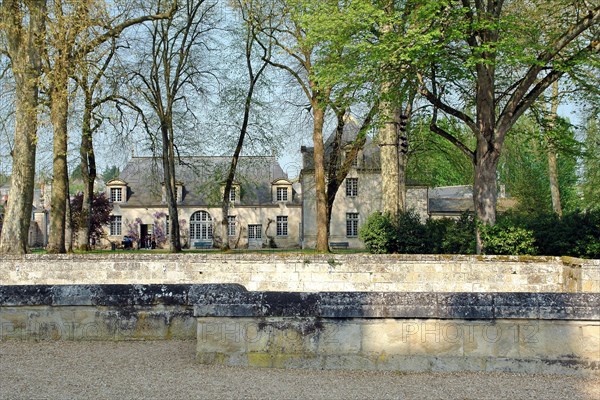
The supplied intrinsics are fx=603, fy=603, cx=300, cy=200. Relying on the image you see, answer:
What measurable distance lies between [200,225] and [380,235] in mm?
25363

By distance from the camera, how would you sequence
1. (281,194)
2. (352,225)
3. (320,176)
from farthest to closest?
(281,194) < (352,225) < (320,176)

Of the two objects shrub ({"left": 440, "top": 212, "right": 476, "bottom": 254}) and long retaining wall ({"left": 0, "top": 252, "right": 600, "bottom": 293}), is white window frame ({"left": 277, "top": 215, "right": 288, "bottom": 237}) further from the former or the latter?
long retaining wall ({"left": 0, "top": 252, "right": 600, "bottom": 293})

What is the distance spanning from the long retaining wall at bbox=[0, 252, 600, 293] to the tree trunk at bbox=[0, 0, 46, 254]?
1686 millimetres

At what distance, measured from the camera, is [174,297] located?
762 cm

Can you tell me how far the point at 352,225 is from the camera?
124ft

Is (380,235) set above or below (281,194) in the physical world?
below

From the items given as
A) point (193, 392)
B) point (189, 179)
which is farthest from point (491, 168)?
point (189, 179)

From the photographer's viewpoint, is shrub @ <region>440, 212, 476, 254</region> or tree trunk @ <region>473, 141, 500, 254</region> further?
shrub @ <region>440, 212, 476, 254</region>

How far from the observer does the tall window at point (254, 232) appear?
40.6m

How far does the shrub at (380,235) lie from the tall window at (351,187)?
20697mm

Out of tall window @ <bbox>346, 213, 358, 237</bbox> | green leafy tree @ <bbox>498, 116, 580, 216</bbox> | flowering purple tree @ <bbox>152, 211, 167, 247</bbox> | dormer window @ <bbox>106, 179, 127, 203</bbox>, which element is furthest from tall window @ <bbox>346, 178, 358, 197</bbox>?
dormer window @ <bbox>106, 179, 127, 203</bbox>

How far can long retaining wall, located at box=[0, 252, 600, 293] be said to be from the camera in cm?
1327

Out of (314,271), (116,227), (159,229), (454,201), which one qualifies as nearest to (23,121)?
(314,271)

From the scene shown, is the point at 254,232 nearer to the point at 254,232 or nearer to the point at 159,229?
the point at 254,232
